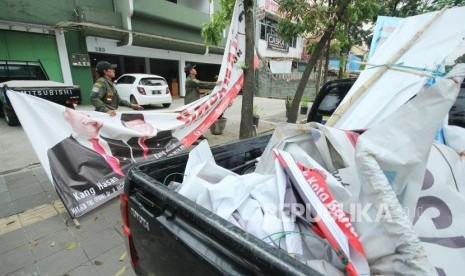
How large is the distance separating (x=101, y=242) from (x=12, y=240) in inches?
36.4

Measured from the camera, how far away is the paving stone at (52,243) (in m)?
2.47

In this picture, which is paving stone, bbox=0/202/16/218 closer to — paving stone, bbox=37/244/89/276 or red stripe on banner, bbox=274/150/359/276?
paving stone, bbox=37/244/89/276

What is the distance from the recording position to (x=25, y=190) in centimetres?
367

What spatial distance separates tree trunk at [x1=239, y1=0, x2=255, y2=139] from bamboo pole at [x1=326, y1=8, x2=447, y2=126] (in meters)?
3.20

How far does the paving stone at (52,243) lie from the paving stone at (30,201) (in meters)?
0.85

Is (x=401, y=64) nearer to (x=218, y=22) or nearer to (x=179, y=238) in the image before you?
(x=179, y=238)

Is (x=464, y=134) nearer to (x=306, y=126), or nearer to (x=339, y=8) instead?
(x=306, y=126)

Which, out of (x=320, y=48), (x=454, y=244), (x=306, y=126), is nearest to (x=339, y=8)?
(x=320, y=48)

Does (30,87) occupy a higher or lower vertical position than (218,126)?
higher

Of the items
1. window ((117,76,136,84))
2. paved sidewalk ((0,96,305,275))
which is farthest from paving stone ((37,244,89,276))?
window ((117,76,136,84))

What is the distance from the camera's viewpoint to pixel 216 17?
593cm

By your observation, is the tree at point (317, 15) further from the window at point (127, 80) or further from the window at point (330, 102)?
the window at point (127, 80)

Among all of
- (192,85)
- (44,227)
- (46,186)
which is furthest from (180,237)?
(192,85)

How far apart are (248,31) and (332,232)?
4758 millimetres
